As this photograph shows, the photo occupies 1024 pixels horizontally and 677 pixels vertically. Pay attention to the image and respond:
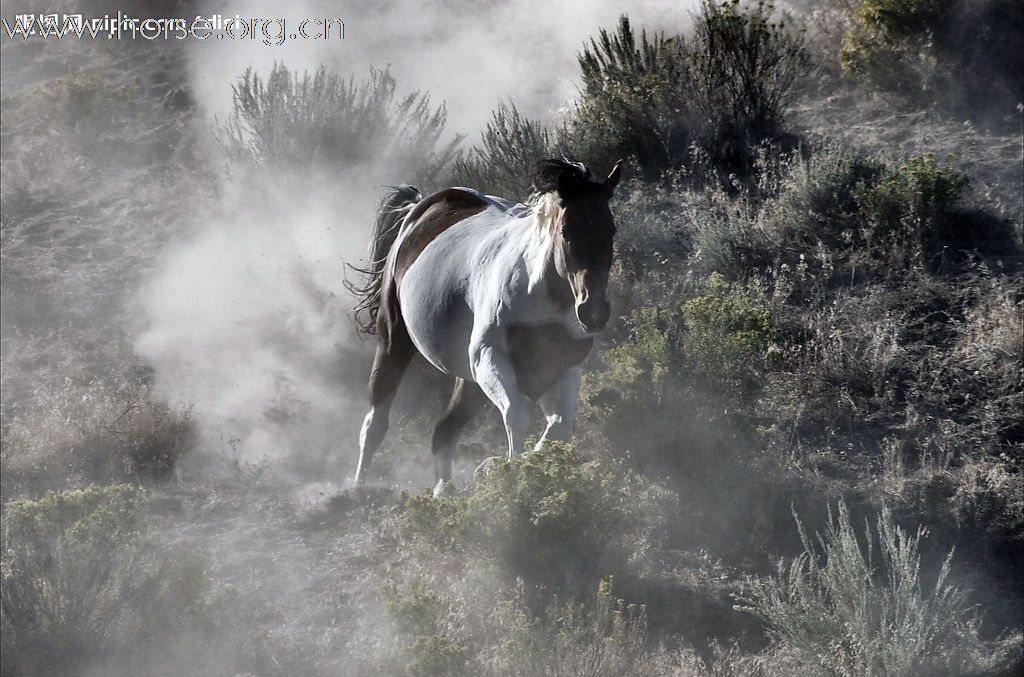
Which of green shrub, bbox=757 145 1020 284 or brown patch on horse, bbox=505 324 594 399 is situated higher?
green shrub, bbox=757 145 1020 284

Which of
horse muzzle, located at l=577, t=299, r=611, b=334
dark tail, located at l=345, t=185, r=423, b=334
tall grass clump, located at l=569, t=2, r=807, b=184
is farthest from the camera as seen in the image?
tall grass clump, located at l=569, t=2, r=807, b=184

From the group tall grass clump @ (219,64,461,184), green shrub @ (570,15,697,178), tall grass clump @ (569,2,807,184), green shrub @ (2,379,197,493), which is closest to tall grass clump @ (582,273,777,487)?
tall grass clump @ (569,2,807,184)

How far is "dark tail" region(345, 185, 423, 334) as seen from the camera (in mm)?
7379

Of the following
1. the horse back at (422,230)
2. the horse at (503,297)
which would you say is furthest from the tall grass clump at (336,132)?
the horse at (503,297)

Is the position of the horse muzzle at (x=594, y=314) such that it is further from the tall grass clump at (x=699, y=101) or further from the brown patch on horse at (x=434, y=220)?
the tall grass clump at (x=699, y=101)

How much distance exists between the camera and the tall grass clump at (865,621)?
4.65 m

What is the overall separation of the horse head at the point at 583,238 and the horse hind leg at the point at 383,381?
1.94 meters

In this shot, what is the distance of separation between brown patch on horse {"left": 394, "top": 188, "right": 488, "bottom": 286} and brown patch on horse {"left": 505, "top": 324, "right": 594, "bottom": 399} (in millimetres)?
1280

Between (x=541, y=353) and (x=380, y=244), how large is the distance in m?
2.33

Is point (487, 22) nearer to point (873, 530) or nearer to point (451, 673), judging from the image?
point (873, 530)

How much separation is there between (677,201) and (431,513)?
4.70 metres

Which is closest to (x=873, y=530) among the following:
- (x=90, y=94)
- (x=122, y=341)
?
(x=122, y=341)

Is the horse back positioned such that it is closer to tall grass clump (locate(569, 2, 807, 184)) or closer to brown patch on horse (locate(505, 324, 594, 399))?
Result: brown patch on horse (locate(505, 324, 594, 399))

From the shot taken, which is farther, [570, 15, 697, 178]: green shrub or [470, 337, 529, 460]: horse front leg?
[570, 15, 697, 178]: green shrub
